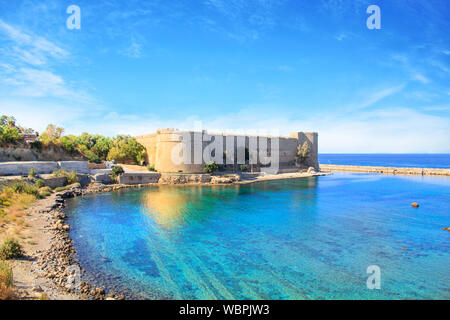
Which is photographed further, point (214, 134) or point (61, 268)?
point (214, 134)

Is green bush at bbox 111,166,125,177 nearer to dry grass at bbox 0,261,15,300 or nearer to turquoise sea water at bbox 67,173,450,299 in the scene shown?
turquoise sea water at bbox 67,173,450,299

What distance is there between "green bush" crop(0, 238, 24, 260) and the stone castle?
684 inches

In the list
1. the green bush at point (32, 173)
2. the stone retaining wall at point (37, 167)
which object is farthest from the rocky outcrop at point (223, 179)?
the green bush at point (32, 173)

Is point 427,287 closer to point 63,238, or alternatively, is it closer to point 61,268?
point 61,268

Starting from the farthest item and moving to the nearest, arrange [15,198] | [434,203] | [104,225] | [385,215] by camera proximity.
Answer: [434,203] < [385,215] < [15,198] < [104,225]

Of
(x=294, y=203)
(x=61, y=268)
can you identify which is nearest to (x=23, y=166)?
(x=61, y=268)

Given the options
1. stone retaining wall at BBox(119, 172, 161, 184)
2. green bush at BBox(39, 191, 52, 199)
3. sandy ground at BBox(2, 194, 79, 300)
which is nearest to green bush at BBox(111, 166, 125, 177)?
stone retaining wall at BBox(119, 172, 161, 184)

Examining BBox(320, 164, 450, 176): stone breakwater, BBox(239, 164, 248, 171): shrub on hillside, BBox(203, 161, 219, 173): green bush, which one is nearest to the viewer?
BBox(203, 161, 219, 173): green bush

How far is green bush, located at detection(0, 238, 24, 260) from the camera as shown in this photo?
20.5 ft

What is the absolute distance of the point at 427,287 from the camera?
6.18m

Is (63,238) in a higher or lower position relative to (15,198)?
lower

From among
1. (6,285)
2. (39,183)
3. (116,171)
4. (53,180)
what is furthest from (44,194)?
(6,285)

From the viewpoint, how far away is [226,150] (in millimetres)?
27875

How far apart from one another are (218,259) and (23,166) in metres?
16.0
